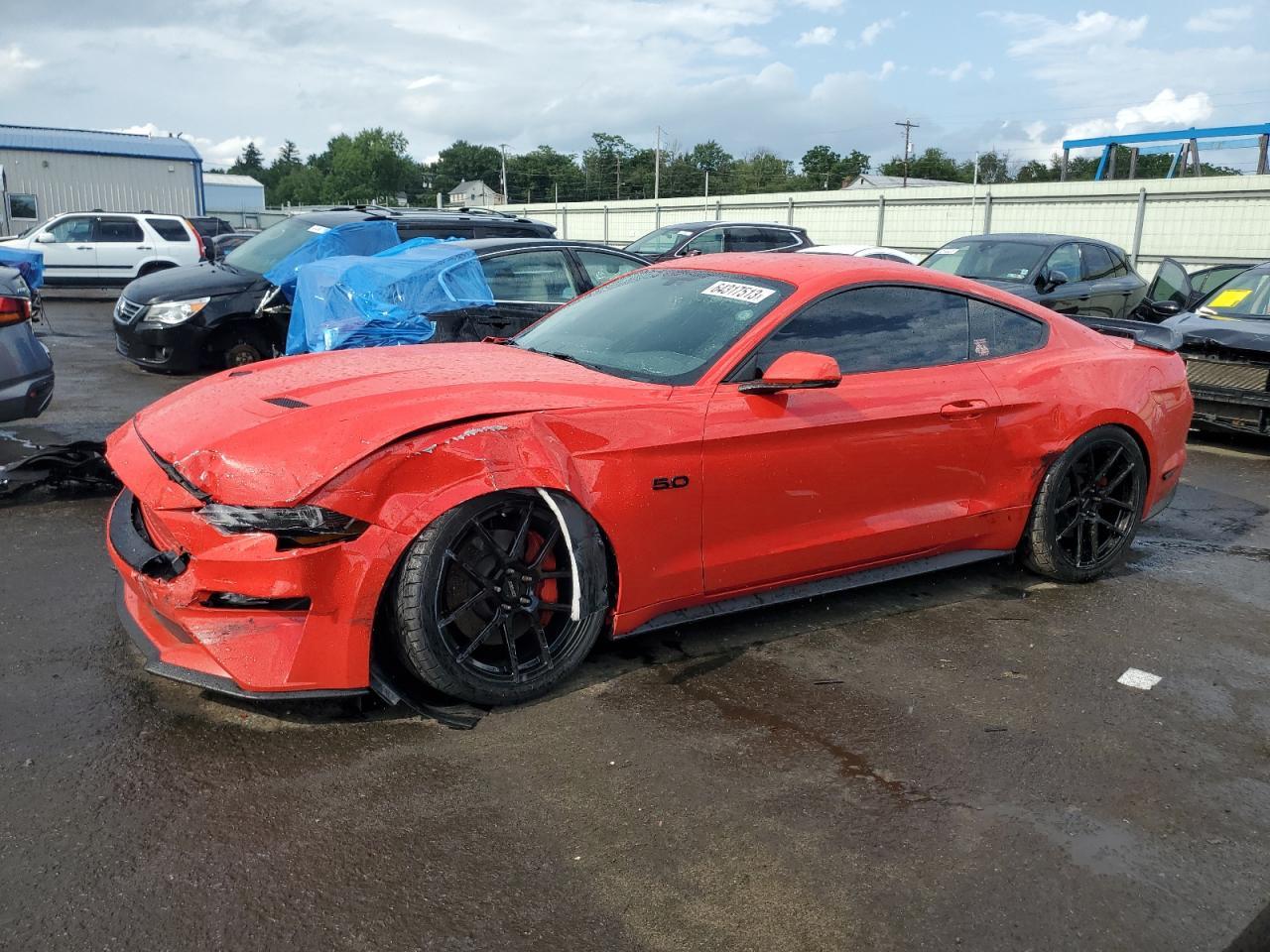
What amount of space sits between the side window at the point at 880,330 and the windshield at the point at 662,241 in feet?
35.7

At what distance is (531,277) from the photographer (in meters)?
8.05

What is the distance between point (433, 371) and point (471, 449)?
0.62 metres

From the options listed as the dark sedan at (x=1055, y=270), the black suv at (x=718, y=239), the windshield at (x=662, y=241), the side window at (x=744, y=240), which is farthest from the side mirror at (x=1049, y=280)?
the windshield at (x=662, y=241)

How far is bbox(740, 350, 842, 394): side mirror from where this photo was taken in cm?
361

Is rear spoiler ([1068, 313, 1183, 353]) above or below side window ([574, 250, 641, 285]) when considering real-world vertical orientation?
below

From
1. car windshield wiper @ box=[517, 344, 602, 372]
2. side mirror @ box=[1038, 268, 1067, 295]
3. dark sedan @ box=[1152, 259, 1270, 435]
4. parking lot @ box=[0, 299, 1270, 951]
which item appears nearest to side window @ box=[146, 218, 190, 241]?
side mirror @ box=[1038, 268, 1067, 295]

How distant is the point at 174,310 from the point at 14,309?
398 centimetres

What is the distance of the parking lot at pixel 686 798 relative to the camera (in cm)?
242

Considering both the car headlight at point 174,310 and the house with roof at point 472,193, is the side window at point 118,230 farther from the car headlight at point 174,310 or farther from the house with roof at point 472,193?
the house with roof at point 472,193

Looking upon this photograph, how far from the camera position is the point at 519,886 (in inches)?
99.4

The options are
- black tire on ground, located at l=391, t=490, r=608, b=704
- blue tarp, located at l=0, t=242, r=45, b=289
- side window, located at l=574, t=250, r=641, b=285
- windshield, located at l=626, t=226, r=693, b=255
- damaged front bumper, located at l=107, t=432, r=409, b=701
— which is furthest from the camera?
windshield, located at l=626, t=226, r=693, b=255

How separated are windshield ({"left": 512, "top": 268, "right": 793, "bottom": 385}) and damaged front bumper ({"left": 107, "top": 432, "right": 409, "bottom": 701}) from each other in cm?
134

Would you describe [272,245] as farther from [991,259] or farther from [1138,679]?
[1138,679]

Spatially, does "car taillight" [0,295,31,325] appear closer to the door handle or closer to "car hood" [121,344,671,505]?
"car hood" [121,344,671,505]
